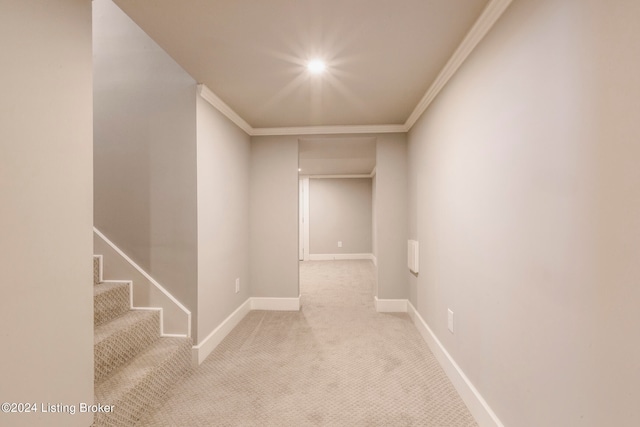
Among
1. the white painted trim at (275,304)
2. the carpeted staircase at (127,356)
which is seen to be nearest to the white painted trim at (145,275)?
the carpeted staircase at (127,356)

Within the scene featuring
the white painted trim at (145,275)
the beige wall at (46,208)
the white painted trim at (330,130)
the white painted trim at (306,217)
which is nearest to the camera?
the beige wall at (46,208)

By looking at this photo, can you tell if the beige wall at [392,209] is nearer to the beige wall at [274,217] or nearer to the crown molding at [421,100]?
the crown molding at [421,100]

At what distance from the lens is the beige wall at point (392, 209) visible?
338 centimetres

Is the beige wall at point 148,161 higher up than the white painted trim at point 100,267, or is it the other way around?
the beige wall at point 148,161

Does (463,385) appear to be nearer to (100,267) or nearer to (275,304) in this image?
(275,304)

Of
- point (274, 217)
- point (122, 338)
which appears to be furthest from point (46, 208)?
point (274, 217)

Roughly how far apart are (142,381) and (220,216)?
1375mm

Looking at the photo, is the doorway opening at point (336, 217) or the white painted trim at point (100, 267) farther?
the doorway opening at point (336, 217)

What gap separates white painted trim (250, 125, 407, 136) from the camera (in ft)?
11.0

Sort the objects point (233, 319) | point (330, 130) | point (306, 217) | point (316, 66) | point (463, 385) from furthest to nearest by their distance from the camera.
A: point (306, 217), point (330, 130), point (233, 319), point (316, 66), point (463, 385)

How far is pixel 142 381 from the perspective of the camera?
1.69 m

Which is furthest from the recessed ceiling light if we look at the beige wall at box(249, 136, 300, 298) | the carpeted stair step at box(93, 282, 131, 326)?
the carpeted stair step at box(93, 282, 131, 326)

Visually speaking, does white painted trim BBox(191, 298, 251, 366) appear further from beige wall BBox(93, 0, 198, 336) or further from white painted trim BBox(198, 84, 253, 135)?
white painted trim BBox(198, 84, 253, 135)

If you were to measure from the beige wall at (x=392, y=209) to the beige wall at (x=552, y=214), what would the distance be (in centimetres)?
150
